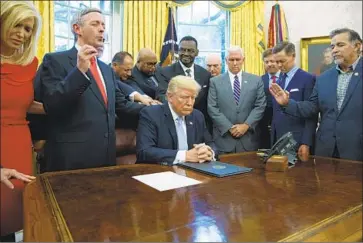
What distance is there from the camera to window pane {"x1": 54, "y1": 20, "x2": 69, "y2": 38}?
500 centimetres

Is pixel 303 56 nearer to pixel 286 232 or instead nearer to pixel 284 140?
pixel 284 140

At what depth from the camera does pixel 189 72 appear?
3.25 meters

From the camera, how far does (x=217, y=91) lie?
3012mm

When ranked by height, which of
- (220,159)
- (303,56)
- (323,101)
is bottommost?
(220,159)

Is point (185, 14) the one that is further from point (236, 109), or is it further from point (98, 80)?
point (98, 80)

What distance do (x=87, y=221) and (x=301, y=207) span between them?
0.67m

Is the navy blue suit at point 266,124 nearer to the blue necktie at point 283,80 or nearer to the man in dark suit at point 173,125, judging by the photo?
the blue necktie at point 283,80

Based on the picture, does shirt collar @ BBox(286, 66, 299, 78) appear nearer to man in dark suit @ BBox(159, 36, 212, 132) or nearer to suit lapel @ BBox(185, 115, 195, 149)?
man in dark suit @ BBox(159, 36, 212, 132)

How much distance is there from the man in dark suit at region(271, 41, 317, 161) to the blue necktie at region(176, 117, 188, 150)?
2.95 feet

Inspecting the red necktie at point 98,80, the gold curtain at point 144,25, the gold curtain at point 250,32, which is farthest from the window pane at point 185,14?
the red necktie at point 98,80

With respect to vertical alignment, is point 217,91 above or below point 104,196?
above

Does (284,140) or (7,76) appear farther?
(284,140)

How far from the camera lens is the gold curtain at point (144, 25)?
549 centimetres

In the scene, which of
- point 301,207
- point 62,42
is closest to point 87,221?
point 301,207
